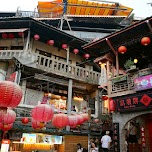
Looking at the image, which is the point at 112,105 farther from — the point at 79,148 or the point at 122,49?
the point at 79,148

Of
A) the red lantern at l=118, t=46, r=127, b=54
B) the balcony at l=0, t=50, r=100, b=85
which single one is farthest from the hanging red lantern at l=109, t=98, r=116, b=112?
the balcony at l=0, t=50, r=100, b=85

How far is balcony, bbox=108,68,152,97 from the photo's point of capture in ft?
32.3

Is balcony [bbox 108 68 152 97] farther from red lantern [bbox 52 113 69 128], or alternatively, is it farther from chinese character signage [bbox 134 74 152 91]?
red lantern [bbox 52 113 69 128]

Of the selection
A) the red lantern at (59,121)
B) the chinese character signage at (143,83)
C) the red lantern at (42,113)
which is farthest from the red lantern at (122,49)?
the red lantern at (42,113)

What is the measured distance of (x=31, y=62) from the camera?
14.0 m

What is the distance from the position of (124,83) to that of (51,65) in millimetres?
6453

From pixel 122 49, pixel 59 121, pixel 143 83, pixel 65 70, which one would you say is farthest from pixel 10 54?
pixel 143 83

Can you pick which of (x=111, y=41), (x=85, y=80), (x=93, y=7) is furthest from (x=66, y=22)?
(x=111, y=41)

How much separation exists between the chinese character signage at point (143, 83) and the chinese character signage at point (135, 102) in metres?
0.28

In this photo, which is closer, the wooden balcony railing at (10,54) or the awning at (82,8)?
the wooden balcony railing at (10,54)

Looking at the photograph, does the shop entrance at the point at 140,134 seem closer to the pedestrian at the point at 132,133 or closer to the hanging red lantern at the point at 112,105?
the pedestrian at the point at 132,133

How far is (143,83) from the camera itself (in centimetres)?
923

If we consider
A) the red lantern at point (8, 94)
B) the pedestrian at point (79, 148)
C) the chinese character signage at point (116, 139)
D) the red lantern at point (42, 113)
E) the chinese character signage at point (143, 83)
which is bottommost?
the pedestrian at point (79, 148)

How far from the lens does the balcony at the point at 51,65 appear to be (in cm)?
1403
